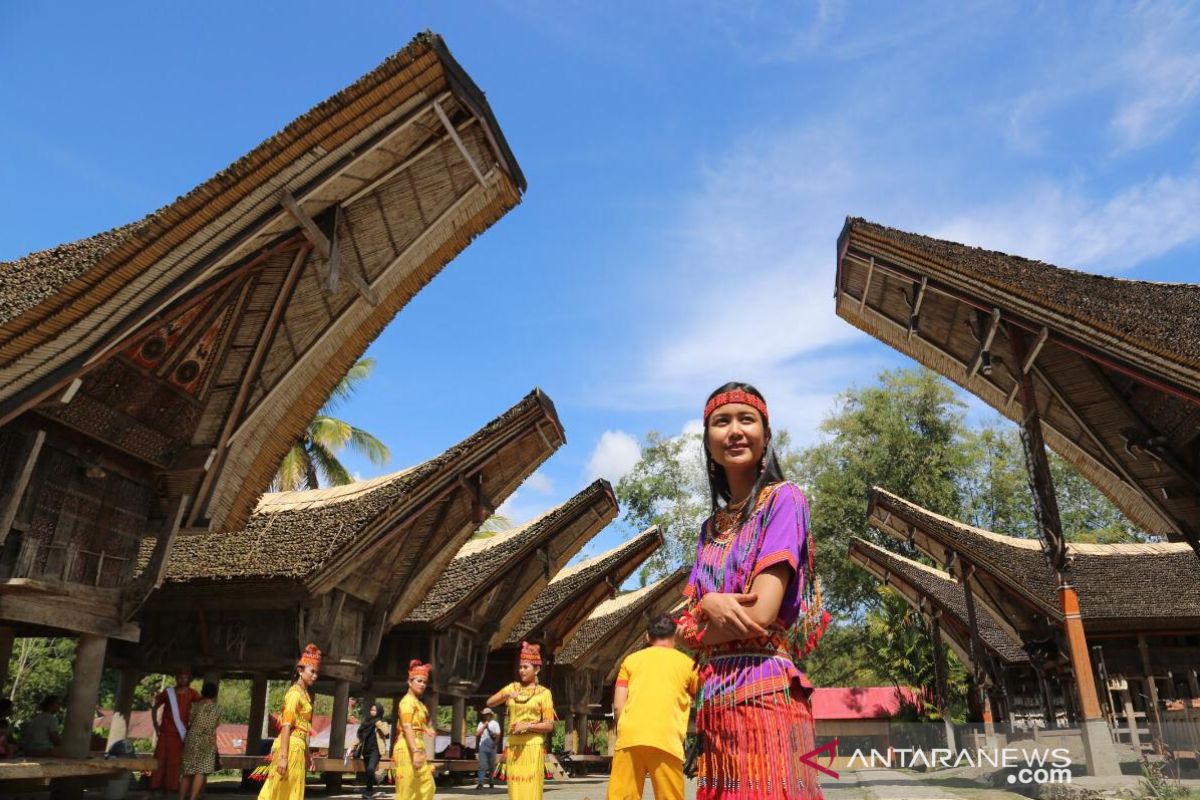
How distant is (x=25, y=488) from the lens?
7.38 m

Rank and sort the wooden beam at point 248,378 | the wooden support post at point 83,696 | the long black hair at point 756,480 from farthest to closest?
1. the wooden beam at point 248,378
2. the wooden support post at point 83,696
3. the long black hair at point 756,480

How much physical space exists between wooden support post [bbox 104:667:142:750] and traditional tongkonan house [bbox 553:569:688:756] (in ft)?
39.8

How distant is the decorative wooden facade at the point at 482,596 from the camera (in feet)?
55.6

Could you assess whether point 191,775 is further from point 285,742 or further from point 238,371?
point 238,371

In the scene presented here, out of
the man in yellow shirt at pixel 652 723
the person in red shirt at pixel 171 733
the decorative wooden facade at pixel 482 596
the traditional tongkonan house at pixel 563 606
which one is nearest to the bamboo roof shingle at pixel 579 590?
the traditional tongkonan house at pixel 563 606

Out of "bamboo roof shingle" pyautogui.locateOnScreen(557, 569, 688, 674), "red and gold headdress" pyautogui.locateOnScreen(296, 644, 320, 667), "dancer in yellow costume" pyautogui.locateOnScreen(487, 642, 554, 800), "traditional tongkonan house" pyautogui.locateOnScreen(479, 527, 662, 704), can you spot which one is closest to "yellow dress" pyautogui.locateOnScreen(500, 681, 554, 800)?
"dancer in yellow costume" pyautogui.locateOnScreen(487, 642, 554, 800)

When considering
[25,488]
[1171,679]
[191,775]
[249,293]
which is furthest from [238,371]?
[1171,679]

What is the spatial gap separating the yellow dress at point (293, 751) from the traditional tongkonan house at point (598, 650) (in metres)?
A: 16.7

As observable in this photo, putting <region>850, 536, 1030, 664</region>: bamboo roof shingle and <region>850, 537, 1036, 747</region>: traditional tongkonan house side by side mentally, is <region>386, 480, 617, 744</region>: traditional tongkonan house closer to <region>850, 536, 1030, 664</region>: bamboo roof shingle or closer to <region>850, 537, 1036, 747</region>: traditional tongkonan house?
<region>850, 536, 1030, 664</region>: bamboo roof shingle

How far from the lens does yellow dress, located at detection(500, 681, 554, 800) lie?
7352mm

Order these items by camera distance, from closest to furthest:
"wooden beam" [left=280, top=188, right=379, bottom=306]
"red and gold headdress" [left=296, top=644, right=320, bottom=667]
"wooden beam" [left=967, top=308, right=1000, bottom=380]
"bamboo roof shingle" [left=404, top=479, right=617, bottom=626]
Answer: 1. "wooden beam" [left=280, top=188, right=379, bottom=306]
2. "red and gold headdress" [left=296, top=644, right=320, bottom=667]
3. "wooden beam" [left=967, top=308, right=1000, bottom=380]
4. "bamboo roof shingle" [left=404, top=479, right=617, bottom=626]

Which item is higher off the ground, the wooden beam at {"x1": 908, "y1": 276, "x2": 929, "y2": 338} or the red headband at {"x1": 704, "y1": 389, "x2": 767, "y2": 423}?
the wooden beam at {"x1": 908, "y1": 276, "x2": 929, "y2": 338}

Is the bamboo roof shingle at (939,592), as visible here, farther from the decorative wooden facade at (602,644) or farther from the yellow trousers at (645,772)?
the yellow trousers at (645,772)

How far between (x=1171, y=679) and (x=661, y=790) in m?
23.2
